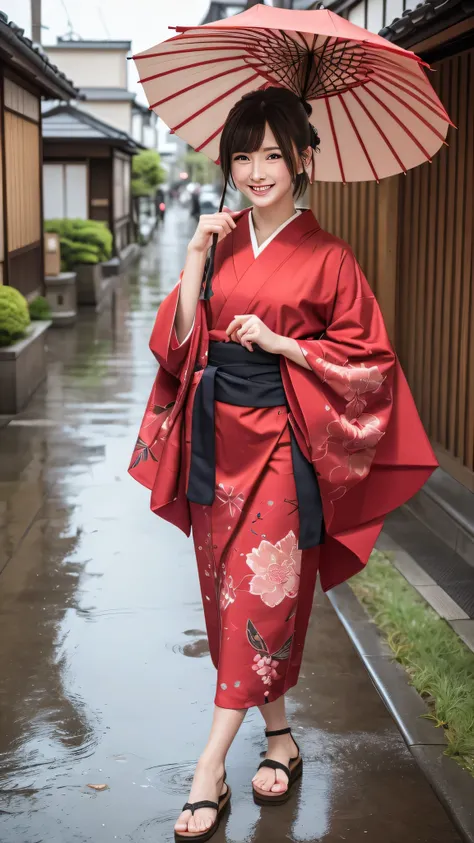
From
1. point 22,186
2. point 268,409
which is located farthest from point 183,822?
point 22,186

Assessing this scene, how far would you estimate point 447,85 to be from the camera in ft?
21.3

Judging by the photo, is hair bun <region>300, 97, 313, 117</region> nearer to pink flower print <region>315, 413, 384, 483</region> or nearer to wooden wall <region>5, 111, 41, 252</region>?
pink flower print <region>315, 413, 384, 483</region>

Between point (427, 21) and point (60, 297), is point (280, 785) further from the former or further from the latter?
point (60, 297)

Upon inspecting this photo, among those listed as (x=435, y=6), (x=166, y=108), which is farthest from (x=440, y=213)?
(x=166, y=108)

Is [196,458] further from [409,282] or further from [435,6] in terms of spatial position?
[409,282]

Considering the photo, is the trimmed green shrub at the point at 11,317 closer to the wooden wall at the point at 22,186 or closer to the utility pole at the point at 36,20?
the wooden wall at the point at 22,186

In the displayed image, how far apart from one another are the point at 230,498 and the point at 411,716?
1363mm

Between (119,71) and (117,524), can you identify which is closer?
(117,524)

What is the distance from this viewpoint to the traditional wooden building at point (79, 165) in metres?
25.0

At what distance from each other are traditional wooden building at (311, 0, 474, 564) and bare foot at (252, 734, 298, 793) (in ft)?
8.34

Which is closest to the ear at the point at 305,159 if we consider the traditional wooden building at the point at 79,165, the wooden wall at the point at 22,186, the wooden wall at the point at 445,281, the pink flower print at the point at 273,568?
the pink flower print at the point at 273,568

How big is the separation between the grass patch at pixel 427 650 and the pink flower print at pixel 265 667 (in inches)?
33.6

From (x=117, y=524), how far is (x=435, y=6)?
3639 millimetres

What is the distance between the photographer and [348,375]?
3.35m
